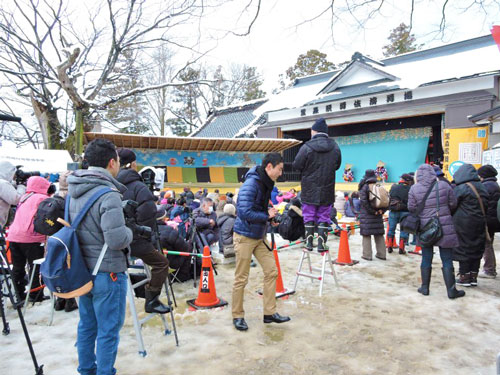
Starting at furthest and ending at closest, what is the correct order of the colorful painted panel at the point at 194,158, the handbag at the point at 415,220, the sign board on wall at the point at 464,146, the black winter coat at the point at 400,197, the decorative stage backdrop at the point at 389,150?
the decorative stage backdrop at the point at 389,150
the colorful painted panel at the point at 194,158
the sign board on wall at the point at 464,146
the black winter coat at the point at 400,197
the handbag at the point at 415,220

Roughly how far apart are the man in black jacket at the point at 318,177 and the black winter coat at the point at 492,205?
2.69m

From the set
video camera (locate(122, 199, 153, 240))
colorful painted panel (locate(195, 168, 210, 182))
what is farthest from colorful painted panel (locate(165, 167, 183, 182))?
video camera (locate(122, 199, 153, 240))

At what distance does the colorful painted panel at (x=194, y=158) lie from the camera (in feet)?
46.7

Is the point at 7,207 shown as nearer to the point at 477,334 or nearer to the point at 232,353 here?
the point at 232,353

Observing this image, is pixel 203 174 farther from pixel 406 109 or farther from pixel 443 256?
pixel 443 256

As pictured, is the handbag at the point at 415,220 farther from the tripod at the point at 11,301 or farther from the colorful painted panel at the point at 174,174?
the colorful painted panel at the point at 174,174

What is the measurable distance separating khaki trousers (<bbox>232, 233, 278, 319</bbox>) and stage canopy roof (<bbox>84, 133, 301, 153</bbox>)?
10186mm

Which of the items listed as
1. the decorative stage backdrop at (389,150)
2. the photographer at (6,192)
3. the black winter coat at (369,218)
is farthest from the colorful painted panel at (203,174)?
the photographer at (6,192)

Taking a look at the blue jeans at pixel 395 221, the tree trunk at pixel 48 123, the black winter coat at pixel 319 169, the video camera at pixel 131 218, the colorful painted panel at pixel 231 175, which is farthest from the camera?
the colorful painted panel at pixel 231 175

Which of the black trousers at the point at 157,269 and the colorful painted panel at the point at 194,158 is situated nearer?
the black trousers at the point at 157,269

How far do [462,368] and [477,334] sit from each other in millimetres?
833

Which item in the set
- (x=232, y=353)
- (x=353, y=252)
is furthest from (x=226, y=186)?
(x=232, y=353)

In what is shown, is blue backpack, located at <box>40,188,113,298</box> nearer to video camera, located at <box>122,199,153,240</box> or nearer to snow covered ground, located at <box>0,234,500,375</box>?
video camera, located at <box>122,199,153,240</box>

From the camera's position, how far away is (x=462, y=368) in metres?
2.95
